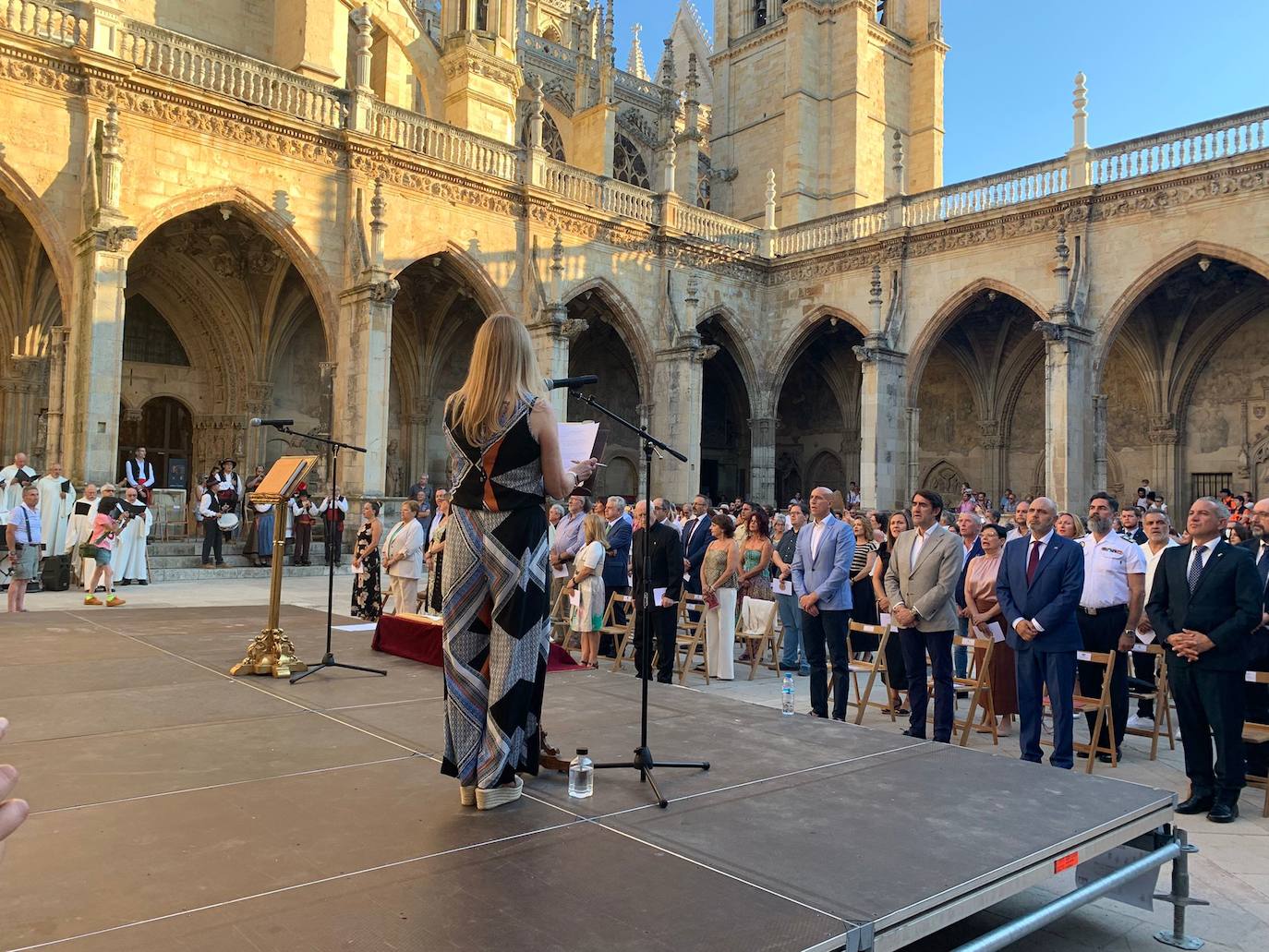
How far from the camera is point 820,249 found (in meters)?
22.0

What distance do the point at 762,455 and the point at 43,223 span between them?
1591 cm

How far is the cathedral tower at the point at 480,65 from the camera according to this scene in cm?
2047

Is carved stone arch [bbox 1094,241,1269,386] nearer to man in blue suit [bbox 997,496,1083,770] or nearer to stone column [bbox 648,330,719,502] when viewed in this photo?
stone column [bbox 648,330,719,502]

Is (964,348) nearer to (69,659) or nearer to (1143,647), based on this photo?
(1143,647)

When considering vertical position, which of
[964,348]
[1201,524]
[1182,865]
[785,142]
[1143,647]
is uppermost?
[785,142]

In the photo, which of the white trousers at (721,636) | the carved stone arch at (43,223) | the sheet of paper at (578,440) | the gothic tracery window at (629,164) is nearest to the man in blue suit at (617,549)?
the white trousers at (721,636)

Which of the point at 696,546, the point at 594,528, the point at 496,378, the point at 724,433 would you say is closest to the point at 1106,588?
the point at 696,546

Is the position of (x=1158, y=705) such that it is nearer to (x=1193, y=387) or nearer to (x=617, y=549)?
(x=617, y=549)

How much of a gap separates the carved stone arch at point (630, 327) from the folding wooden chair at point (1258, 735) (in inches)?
659

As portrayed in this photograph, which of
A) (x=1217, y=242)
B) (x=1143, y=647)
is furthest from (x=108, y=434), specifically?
(x=1217, y=242)

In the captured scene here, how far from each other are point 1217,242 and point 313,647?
1644 centimetres

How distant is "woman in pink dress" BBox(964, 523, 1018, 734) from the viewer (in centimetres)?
638

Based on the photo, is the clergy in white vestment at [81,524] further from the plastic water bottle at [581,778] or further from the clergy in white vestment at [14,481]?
the plastic water bottle at [581,778]

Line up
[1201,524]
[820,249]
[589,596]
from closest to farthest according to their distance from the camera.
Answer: [1201,524]
[589,596]
[820,249]
